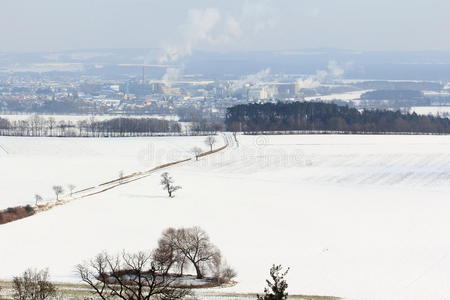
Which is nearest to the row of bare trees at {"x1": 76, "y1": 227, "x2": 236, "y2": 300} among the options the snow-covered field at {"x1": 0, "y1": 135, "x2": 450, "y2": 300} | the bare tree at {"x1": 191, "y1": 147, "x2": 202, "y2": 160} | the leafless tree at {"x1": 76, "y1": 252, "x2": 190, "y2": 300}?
the leafless tree at {"x1": 76, "y1": 252, "x2": 190, "y2": 300}

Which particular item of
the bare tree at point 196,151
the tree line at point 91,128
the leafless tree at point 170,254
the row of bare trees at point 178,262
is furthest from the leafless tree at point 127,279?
the tree line at point 91,128

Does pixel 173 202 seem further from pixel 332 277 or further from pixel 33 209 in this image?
pixel 332 277

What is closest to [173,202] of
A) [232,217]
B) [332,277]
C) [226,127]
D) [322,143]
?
[232,217]

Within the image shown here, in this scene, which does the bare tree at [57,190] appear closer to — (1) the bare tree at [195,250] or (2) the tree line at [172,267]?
(2) the tree line at [172,267]

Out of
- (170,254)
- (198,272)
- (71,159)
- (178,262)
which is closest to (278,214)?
(178,262)

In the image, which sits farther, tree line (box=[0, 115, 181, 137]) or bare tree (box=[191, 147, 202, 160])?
tree line (box=[0, 115, 181, 137])

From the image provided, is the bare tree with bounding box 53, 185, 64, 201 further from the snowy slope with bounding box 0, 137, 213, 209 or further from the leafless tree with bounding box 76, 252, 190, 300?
the leafless tree with bounding box 76, 252, 190, 300
